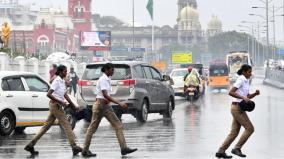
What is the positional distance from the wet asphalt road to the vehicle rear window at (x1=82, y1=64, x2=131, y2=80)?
4.37ft

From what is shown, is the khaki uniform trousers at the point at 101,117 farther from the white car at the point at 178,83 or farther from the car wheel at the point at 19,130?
the white car at the point at 178,83

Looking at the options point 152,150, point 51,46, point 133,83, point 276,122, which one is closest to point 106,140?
point 152,150

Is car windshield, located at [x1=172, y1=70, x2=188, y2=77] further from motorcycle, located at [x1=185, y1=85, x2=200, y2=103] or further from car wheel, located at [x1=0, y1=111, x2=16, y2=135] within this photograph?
car wheel, located at [x1=0, y1=111, x2=16, y2=135]

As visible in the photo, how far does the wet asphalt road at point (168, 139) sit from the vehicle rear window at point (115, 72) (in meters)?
1.33

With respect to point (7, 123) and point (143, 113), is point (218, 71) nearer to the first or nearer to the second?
point (143, 113)

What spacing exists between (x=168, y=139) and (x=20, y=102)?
3.75m

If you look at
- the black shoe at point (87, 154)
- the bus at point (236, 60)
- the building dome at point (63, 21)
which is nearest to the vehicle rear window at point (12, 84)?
the black shoe at point (87, 154)

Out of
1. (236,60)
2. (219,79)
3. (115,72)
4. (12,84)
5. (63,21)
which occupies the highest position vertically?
(63,21)

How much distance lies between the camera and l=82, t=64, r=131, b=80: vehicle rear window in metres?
22.4

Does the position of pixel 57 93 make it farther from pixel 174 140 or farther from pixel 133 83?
pixel 133 83

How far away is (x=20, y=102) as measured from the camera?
19031 mm

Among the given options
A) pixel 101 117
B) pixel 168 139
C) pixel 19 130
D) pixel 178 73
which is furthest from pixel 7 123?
pixel 178 73

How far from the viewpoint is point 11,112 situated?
62.1 feet

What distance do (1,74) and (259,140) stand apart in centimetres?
611
